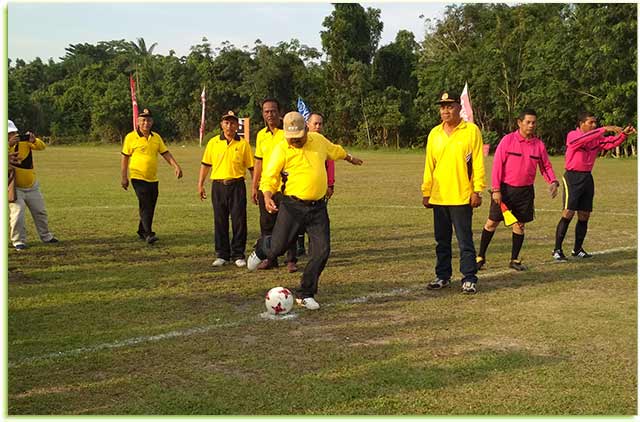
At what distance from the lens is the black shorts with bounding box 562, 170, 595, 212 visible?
9.41 m

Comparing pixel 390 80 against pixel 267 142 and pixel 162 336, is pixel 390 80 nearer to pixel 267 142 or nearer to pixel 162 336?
pixel 267 142

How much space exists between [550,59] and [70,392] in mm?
45181

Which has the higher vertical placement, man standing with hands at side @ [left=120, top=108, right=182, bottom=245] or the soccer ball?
man standing with hands at side @ [left=120, top=108, right=182, bottom=245]

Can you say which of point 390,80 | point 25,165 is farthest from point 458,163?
point 390,80

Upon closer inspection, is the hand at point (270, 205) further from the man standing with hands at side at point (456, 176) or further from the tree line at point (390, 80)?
the tree line at point (390, 80)

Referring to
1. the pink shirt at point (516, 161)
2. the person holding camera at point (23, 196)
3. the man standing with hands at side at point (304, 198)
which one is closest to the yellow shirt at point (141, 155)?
the person holding camera at point (23, 196)

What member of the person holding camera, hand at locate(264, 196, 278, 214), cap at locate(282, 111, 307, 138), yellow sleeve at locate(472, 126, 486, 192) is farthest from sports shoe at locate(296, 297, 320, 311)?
the person holding camera

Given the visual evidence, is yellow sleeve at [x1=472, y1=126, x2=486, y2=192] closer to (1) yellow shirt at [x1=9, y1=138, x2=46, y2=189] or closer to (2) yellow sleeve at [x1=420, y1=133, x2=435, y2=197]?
(2) yellow sleeve at [x1=420, y1=133, x2=435, y2=197]

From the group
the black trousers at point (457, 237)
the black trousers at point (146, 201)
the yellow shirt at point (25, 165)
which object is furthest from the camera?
the black trousers at point (146, 201)

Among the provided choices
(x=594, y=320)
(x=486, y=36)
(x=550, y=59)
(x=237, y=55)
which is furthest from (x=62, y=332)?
(x=237, y=55)

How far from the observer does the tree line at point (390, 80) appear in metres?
43.1

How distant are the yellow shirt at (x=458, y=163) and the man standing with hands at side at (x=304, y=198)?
138 centimetres

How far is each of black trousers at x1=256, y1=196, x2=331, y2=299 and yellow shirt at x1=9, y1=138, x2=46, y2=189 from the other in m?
5.18

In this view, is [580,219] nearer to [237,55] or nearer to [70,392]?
[70,392]
